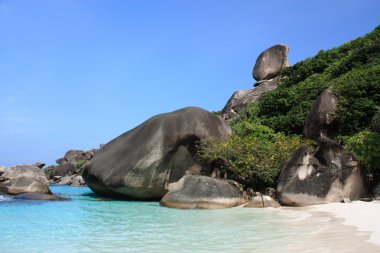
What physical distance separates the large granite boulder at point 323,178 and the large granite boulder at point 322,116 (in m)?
4.75

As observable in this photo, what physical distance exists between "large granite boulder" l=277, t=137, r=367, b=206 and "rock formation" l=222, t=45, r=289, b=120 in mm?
19664

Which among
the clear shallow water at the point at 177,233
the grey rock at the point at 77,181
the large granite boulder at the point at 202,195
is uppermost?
the grey rock at the point at 77,181

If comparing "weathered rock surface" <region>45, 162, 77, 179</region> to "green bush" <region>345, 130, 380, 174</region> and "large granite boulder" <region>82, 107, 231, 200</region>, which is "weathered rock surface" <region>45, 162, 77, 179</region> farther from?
"green bush" <region>345, 130, 380, 174</region>

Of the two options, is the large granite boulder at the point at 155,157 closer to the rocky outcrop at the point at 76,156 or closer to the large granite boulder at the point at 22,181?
the large granite boulder at the point at 22,181

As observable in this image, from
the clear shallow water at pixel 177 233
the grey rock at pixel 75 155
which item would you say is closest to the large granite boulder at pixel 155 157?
the clear shallow water at pixel 177 233

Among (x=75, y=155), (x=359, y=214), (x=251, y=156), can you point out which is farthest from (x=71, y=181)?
(x=359, y=214)

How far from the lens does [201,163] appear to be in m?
15.1

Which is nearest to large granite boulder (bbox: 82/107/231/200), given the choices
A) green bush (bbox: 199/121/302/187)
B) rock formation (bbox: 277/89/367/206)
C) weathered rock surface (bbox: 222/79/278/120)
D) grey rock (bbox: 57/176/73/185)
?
green bush (bbox: 199/121/302/187)

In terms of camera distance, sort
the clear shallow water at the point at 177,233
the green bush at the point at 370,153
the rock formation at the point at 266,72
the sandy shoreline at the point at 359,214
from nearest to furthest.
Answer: the clear shallow water at the point at 177,233
the sandy shoreline at the point at 359,214
the green bush at the point at 370,153
the rock formation at the point at 266,72

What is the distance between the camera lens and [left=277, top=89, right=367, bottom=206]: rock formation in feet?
35.5

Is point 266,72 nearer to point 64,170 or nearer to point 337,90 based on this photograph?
point 337,90

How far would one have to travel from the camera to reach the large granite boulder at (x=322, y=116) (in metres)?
16.2

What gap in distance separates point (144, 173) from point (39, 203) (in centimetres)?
372

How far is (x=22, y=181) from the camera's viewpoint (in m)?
16.9
